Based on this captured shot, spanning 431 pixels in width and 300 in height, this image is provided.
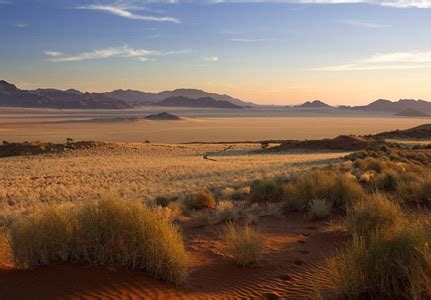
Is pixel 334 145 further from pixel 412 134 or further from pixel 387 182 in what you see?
pixel 387 182

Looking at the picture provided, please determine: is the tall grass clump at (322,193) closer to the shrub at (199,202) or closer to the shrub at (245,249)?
the shrub at (199,202)

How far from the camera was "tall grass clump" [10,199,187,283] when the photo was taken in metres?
7.08

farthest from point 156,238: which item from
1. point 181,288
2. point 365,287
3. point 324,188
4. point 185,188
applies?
point 185,188

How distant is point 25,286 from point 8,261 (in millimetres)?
1665

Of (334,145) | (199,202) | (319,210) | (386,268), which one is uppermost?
(386,268)

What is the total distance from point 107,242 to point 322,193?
8.40 metres

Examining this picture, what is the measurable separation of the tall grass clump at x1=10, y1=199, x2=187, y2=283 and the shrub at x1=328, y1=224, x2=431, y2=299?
8.05 feet

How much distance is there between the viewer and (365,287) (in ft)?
19.0

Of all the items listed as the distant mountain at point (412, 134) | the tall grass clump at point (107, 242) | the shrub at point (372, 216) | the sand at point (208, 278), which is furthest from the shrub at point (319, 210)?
the distant mountain at point (412, 134)

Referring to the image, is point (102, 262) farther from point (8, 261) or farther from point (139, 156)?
point (139, 156)

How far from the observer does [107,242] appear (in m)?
7.18

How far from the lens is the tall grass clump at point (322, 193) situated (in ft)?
45.0

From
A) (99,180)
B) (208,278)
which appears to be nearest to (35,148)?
(99,180)

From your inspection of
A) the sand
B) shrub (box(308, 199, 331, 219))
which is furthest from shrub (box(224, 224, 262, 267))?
shrub (box(308, 199, 331, 219))
